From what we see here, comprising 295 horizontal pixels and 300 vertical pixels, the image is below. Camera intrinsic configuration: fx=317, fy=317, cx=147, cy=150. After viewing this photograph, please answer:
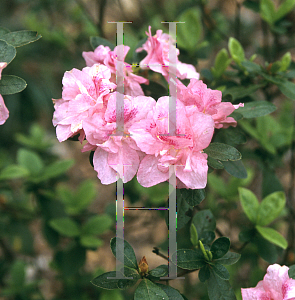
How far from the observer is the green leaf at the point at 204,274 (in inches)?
30.3

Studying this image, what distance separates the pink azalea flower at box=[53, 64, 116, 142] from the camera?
0.67 m

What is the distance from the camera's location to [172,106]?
660mm

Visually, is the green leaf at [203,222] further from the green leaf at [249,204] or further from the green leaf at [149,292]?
the green leaf at [149,292]

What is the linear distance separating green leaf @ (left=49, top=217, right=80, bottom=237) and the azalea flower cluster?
2.27ft

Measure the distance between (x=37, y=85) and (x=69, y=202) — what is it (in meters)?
1.21

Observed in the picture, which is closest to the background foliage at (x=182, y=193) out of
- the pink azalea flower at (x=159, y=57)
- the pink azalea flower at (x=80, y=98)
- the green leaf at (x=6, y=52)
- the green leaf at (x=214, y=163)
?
the green leaf at (x=214, y=163)

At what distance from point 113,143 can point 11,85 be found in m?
0.29

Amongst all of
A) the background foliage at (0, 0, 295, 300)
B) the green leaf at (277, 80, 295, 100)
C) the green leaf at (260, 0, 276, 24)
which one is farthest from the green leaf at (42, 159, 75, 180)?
the green leaf at (260, 0, 276, 24)

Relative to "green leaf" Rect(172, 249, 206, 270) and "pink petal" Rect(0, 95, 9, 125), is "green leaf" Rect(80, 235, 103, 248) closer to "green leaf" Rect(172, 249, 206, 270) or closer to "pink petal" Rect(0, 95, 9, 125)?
"green leaf" Rect(172, 249, 206, 270)

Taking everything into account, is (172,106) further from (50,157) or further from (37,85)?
(37,85)

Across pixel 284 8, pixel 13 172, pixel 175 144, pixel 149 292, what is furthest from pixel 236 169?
pixel 13 172

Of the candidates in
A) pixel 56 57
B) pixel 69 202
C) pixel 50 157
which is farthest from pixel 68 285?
pixel 56 57

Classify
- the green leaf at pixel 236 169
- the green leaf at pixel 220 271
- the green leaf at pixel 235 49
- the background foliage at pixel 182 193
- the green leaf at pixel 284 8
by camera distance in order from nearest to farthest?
1. the green leaf at pixel 220 271
2. the green leaf at pixel 236 169
3. the background foliage at pixel 182 193
4. the green leaf at pixel 235 49
5. the green leaf at pixel 284 8

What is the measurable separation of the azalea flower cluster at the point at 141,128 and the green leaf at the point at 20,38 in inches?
7.3
